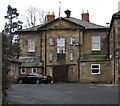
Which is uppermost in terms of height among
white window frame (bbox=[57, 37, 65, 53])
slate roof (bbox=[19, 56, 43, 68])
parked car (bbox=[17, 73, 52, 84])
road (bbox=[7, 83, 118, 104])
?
white window frame (bbox=[57, 37, 65, 53])

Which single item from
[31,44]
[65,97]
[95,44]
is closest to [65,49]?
[95,44]

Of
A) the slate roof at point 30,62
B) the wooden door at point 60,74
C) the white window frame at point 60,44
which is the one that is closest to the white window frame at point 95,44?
the white window frame at point 60,44

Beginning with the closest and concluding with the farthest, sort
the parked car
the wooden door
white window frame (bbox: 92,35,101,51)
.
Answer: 1. the parked car
2. the wooden door
3. white window frame (bbox: 92,35,101,51)

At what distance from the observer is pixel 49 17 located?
149 ft

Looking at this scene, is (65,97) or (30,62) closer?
(65,97)

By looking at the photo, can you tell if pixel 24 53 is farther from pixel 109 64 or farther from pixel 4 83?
pixel 4 83

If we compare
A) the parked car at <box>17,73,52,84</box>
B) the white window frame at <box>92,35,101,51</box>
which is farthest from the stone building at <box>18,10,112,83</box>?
the parked car at <box>17,73,52,84</box>

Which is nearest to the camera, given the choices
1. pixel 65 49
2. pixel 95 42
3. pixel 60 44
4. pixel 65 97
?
pixel 65 97

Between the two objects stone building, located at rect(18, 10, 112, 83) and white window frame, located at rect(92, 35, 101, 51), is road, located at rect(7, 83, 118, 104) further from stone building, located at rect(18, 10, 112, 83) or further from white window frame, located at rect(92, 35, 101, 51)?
white window frame, located at rect(92, 35, 101, 51)

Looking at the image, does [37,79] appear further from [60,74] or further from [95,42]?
[95,42]

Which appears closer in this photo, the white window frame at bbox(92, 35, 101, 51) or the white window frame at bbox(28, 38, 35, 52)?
the white window frame at bbox(92, 35, 101, 51)

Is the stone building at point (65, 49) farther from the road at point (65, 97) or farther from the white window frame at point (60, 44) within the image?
the road at point (65, 97)

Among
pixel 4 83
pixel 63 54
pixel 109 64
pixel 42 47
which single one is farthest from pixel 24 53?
pixel 4 83

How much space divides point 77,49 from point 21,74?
8.64 meters
